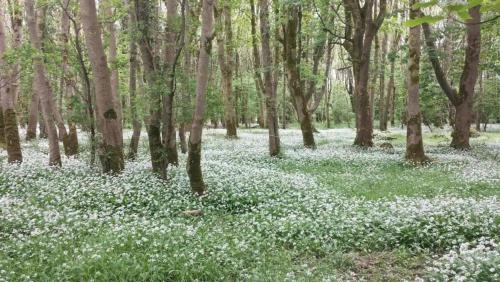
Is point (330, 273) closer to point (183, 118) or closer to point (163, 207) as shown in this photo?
point (163, 207)

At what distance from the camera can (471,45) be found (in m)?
21.9

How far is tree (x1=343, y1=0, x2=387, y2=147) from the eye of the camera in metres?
22.0

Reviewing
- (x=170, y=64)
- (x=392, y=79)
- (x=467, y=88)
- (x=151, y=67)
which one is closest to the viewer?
(x=151, y=67)

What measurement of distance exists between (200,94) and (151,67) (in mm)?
2992

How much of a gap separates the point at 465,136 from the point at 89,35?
1975cm

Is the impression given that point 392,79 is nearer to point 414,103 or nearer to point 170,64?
point 414,103

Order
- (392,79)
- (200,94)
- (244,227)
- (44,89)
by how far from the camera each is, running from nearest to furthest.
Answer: (244,227) → (200,94) → (44,89) → (392,79)

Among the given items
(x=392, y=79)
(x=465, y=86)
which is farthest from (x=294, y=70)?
(x=392, y=79)

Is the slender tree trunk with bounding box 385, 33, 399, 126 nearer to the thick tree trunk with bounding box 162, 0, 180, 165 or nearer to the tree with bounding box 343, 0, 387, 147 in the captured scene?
the tree with bounding box 343, 0, 387, 147

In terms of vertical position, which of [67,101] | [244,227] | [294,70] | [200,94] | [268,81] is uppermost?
[294,70]

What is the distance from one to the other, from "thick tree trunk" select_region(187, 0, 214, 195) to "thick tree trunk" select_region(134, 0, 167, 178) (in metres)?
1.78

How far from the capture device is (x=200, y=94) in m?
10.6

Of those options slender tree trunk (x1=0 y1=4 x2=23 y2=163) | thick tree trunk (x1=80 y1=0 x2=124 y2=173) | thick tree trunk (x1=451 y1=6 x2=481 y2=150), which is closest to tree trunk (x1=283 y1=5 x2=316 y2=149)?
thick tree trunk (x1=451 y1=6 x2=481 y2=150)

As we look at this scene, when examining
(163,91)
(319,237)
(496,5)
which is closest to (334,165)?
(163,91)
